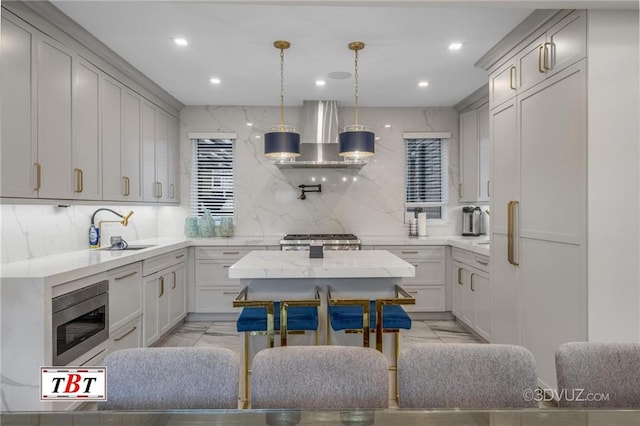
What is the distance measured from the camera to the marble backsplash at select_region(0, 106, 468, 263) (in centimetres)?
485

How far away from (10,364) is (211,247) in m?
2.45

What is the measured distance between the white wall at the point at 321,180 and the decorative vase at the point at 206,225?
33cm

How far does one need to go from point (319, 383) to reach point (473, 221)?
4.15 meters

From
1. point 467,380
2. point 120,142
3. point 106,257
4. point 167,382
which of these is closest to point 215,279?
point 106,257

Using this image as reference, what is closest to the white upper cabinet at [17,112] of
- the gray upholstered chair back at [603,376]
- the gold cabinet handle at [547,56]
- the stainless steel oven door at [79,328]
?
the stainless steel oven door at [79,328]

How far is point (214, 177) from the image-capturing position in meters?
4.91

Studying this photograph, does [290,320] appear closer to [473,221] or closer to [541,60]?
[541,60]

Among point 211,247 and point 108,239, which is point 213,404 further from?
point 211,247

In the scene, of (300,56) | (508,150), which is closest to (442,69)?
(508,150)

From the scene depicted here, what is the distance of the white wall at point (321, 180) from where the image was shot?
485 centimetres

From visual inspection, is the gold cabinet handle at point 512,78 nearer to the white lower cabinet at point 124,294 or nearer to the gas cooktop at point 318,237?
the gas cooktop at point 318,237

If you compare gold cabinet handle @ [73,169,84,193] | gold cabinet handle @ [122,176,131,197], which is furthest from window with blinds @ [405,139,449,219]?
gold cabinet handle @ [73,169,84,193]

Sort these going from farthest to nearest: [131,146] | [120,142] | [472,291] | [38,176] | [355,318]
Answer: [472,291] → [131,146] → [120,142] → [38,176] → [355,318]

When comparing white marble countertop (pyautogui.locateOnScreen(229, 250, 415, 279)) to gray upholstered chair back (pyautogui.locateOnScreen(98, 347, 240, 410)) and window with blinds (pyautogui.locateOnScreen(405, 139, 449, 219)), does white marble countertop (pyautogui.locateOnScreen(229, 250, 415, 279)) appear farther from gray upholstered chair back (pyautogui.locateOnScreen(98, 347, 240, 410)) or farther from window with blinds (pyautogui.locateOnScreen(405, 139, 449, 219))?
window with blinds (pyautogui.locateOnScreen(405, 139, 449, 219))
